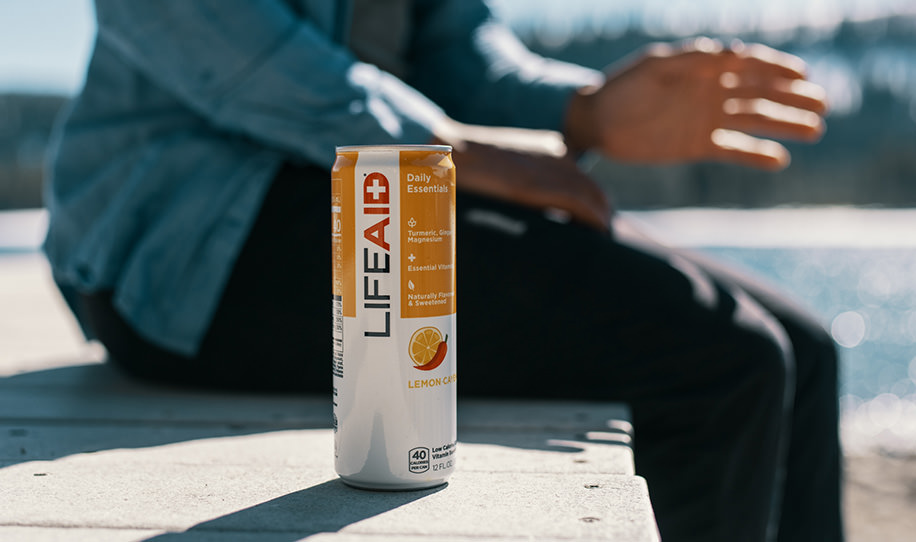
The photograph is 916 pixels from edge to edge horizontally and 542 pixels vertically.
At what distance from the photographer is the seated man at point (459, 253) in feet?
3.11

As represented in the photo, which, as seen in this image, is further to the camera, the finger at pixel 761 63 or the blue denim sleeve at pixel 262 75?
the finger at pixel 761 63

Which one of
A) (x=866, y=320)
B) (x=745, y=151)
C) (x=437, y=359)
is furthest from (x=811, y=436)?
(x=866, y=320)

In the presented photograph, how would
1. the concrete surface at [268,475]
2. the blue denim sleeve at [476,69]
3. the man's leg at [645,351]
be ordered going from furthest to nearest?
the blue denim sleeve at [476,69] < the man's leg at [645,351] < the concrete surface at [268,475]

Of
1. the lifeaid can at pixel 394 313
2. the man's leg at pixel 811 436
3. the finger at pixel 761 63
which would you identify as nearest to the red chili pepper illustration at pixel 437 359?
the lifeaid can at pixel 394 313

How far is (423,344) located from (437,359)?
18 mm

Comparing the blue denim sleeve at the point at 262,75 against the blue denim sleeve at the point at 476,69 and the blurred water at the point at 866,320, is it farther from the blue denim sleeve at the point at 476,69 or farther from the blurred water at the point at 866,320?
the blurred water at the point at 866,320

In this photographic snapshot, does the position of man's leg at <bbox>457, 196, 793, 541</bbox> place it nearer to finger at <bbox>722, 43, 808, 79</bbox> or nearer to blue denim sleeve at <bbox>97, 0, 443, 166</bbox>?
blue denim sleeve at <bbox>97, 0, 443, 166</bbox>

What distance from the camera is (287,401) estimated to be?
3.46 feet

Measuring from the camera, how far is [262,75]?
998mm

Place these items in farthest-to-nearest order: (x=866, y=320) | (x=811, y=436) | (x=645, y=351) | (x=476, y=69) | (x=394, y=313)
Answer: (x=866, y=320), (x=476, y=69), (x=811, y=436), (x=645, y=351), (x=394, y=313)

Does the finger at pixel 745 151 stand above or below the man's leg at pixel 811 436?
above

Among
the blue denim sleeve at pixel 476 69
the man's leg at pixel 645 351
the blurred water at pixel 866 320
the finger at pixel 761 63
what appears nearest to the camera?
the man's leg at pixel 645 351

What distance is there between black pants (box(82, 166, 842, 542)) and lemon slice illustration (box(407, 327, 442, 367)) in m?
0.32

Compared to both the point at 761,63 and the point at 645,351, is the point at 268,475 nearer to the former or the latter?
the point at 645,351
